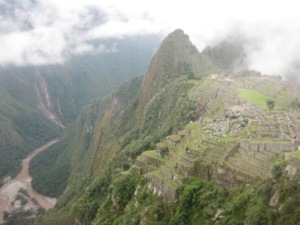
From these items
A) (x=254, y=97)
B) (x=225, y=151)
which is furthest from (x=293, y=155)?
(x=254, y=97)

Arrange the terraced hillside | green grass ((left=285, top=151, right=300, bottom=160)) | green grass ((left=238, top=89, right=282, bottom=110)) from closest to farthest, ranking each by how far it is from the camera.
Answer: green grass ((left=285, top=151, right=300, bottom=160)) → the terraced hillside → green grass ((left=238, top=89, right=282, bottom=110))

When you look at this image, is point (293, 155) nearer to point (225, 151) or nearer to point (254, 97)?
point (225, 151)

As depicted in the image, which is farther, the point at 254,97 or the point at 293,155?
the point at 254,97

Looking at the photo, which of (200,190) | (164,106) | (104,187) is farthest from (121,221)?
(164,106)

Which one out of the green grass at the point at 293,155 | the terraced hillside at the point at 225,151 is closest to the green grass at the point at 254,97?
the terraced hillside at the point at 225,151

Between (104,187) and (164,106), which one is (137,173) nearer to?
(104,187)

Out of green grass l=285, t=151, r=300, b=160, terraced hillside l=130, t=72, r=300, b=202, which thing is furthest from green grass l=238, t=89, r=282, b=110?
green grass l=285, t=151, r=300, b=160

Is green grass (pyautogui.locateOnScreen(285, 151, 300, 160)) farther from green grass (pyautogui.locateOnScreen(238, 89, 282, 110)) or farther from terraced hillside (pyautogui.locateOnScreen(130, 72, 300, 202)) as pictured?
green grass (pyautogui.locateOnScreen(238, 89, 282, 110))

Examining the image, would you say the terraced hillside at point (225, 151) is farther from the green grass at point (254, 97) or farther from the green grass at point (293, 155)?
the green grass at point (254, 97)

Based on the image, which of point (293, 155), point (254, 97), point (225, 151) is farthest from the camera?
point (254, 97)
